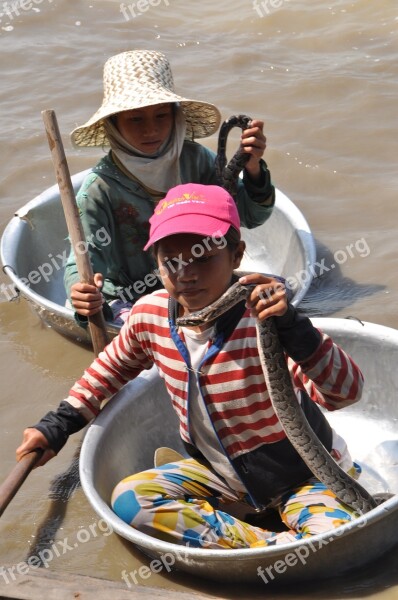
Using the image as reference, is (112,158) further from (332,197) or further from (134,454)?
(332,197)

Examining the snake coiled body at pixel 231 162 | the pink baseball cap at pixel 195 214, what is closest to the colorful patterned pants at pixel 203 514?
→ the pink baseball cap at pixel 195 214

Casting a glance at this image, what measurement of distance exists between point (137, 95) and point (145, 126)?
0.47ft

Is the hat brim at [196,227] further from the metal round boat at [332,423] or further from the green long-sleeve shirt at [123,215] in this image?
the green long-sleeve shirt at [123,215]

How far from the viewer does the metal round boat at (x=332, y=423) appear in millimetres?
2566

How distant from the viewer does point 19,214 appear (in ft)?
15.5

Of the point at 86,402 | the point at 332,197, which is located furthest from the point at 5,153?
the point at 86,402

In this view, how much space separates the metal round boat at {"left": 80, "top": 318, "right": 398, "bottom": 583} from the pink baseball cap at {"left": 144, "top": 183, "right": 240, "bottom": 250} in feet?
2.59

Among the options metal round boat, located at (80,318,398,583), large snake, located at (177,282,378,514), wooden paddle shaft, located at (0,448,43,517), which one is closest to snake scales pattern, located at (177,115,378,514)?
large snake, located at (177,282,378,514)

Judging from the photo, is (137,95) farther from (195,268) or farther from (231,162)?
(195,268)

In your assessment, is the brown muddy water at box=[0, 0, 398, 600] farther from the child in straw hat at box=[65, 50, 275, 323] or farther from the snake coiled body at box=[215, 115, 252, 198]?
the snake coiled body at box=[215, 115, 252, 198]

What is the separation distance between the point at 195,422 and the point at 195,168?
1.64m

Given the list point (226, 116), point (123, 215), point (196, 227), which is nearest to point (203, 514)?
point (196, 227)

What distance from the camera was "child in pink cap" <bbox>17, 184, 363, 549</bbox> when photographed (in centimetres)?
259

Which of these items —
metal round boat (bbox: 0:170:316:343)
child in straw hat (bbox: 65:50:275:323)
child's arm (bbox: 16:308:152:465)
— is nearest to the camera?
child's arm (bbox: 16:308:152:465)
